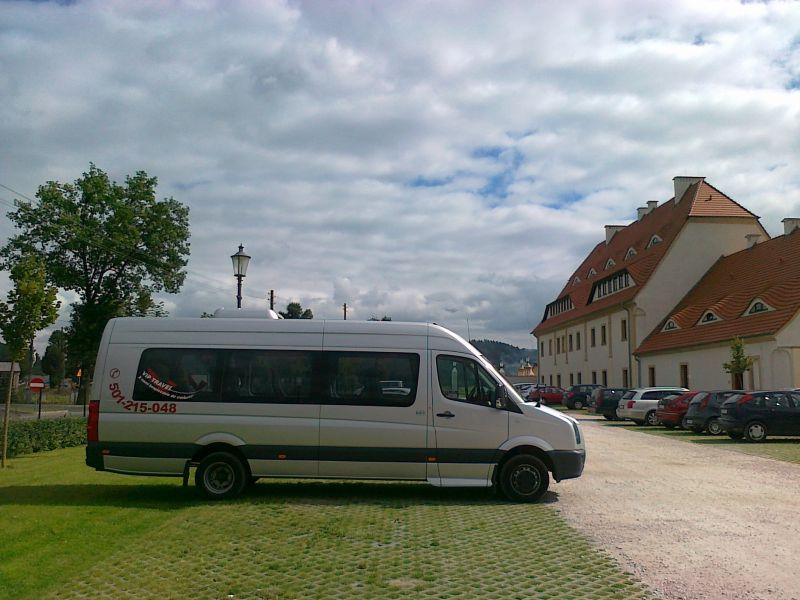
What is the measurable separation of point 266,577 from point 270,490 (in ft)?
17.3

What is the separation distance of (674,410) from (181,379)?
22.3 metres

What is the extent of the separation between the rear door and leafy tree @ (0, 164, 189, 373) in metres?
30.9

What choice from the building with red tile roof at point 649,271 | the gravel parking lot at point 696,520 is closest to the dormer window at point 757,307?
the building with red tile roof at point 649,271

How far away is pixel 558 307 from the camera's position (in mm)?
77875

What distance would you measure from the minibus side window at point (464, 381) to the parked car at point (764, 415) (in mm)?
14636

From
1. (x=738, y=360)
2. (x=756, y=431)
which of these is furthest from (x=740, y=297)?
(x=756, y=431)

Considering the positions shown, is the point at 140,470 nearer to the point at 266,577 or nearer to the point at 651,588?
the point at 266,577

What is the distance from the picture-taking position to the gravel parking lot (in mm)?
6859

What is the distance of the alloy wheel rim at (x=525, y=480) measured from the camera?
11094 mm

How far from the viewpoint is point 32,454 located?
59.9 feet

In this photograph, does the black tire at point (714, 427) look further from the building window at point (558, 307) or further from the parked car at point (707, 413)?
the building window at point (558, 307)

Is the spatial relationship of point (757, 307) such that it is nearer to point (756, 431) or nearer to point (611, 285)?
point (756, 431)

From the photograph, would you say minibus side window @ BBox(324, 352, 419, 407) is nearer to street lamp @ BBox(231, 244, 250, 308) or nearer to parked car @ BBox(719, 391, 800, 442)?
street lamp @ BBox(231, 244, 250, 308)

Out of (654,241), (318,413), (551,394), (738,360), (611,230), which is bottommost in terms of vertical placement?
(318,413)
